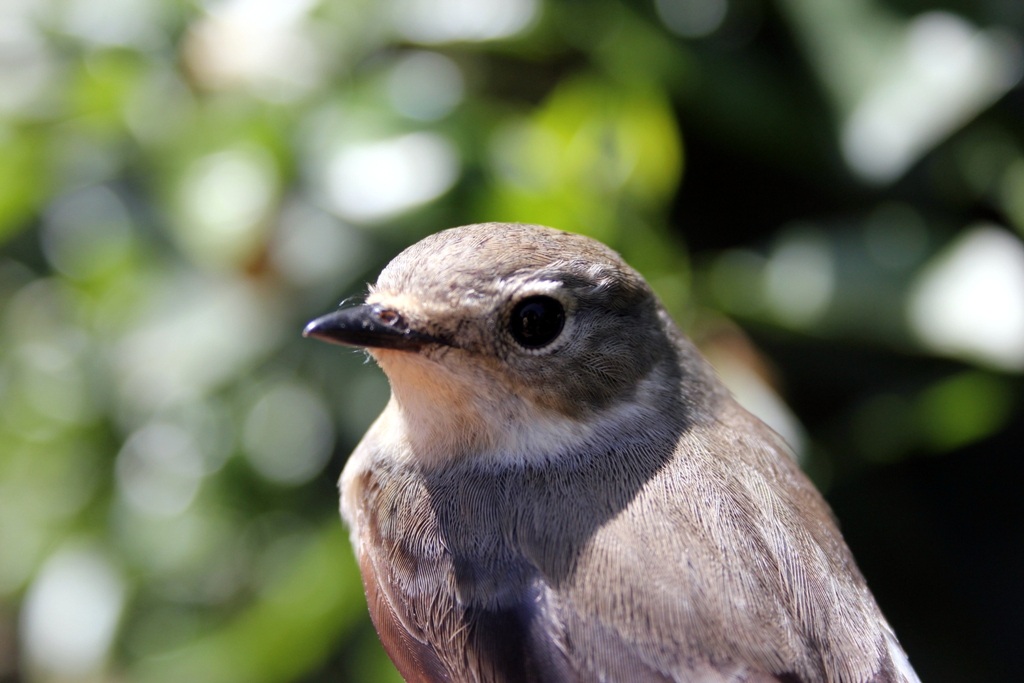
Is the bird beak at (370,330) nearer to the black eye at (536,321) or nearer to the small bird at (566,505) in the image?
the small bird at (566,505)

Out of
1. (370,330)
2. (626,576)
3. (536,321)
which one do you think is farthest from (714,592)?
(370,330)

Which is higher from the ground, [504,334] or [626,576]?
[504,334]

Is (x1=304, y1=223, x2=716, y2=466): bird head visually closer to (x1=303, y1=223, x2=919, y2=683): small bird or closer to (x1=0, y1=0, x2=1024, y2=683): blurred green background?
(x1=303, y1=223, x2=919, y2=683): small bird

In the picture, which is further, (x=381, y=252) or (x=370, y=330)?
(x=381, y=252)

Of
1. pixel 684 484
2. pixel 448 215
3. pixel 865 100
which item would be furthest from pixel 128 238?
pixel 865 100

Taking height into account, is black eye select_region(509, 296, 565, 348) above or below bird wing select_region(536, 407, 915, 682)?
above

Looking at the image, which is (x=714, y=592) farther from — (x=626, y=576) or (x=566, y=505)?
(x=566, y=505)

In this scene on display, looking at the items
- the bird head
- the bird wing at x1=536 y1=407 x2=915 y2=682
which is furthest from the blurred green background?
the bird wing at x1=536 y1=407 x2=915 y2=682
